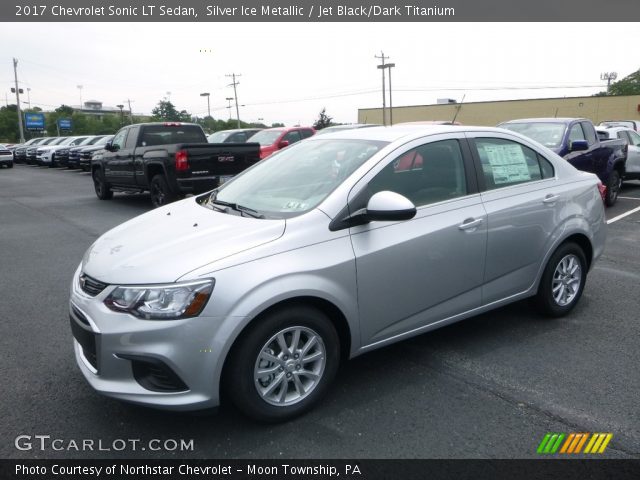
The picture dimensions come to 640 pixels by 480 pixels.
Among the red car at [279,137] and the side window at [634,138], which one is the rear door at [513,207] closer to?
the red car at [279,137]

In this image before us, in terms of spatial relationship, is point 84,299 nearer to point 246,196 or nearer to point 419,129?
point 246,196

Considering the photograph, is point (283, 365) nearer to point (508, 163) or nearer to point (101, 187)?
point (508, 163)

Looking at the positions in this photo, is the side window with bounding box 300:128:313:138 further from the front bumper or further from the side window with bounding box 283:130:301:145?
the front bumper

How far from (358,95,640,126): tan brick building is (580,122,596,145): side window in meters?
33.6

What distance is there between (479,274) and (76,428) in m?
2.82

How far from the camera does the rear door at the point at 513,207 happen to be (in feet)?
13.3

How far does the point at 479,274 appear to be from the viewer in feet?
12.9

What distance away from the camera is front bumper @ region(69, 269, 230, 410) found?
2.74m

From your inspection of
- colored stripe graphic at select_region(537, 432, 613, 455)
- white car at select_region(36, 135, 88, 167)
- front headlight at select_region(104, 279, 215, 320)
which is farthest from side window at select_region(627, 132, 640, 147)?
white car at select_region(36, 135, 88, 167)

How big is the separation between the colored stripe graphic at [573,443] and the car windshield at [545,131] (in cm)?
766

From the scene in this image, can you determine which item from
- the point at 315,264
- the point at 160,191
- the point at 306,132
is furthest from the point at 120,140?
the point at 315,264

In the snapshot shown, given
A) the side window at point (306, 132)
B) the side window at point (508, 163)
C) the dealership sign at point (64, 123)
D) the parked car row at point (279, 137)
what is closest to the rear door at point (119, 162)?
the parked car row at point (279, 137)

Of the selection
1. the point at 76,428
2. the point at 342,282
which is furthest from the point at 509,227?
the point at 76,428

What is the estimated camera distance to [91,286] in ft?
10.1
